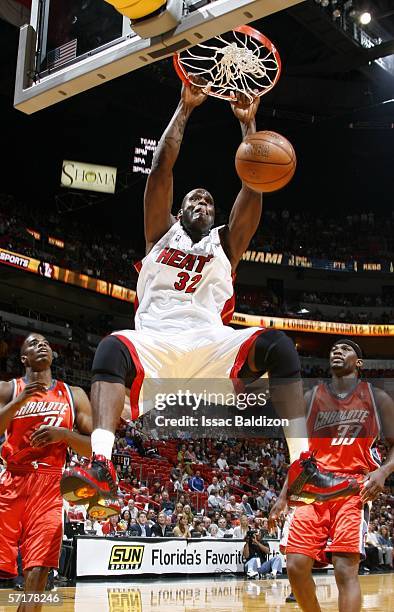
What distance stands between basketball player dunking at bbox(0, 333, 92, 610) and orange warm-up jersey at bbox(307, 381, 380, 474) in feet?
5.38

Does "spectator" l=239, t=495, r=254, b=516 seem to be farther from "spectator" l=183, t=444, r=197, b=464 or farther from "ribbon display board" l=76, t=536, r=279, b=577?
"spectator" l=183, t=444, r=197, b=464

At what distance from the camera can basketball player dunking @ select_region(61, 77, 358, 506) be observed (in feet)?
11.7

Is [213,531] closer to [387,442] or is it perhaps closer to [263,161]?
[387,442]

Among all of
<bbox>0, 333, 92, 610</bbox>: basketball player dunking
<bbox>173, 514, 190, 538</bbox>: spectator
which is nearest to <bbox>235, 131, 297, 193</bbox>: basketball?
<bbox>0, 333, 92, 610</bbox>: basketball player dunking

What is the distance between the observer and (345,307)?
30906 millimetres

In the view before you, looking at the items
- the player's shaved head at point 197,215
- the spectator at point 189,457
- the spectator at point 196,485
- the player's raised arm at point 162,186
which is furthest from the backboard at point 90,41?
the spectator at point 189,457

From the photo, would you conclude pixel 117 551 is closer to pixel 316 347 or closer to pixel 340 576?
pixel 340 576

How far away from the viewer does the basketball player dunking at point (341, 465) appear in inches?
199

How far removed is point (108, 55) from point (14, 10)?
178 inches

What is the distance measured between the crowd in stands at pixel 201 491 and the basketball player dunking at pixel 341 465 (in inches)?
248

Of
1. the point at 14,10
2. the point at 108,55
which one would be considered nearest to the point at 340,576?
the point at 108,55

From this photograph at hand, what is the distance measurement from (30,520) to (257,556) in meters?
8.67

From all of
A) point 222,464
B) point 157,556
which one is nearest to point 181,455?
point 222,464

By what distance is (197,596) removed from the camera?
936cm
